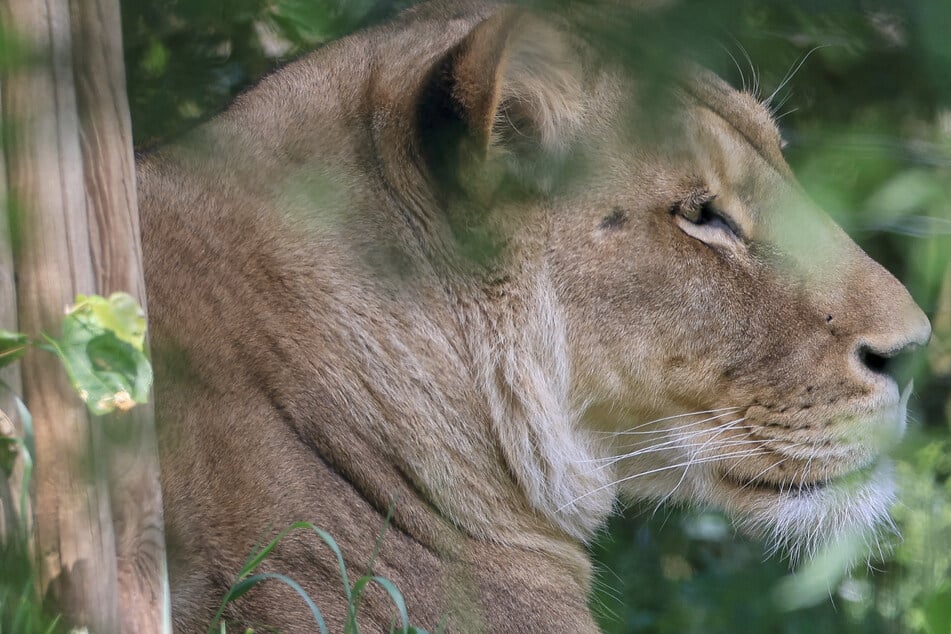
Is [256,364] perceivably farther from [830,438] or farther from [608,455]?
[830,438]

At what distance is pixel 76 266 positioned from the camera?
5.79 ft

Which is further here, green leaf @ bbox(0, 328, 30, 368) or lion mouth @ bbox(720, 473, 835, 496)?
lion mouth @ bbox(720, 473, 835, 496)

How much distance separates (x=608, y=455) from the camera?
290cm

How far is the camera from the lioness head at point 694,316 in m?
2.65

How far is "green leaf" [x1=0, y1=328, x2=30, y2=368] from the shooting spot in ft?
5.34

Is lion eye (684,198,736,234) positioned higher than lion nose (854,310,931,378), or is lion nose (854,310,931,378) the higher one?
lion eye (684,198,736,234)

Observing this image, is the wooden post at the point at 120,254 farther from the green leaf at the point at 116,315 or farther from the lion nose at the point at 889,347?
the lion nose at the point at 889,347

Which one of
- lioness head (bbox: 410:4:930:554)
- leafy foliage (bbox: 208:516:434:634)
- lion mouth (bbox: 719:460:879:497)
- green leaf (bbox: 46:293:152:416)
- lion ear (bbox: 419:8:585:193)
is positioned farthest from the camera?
lion mouth (bbox: 719:460:879:497)

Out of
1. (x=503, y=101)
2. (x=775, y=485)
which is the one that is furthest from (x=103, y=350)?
(x=775, y=485)

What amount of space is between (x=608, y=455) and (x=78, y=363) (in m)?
1.58

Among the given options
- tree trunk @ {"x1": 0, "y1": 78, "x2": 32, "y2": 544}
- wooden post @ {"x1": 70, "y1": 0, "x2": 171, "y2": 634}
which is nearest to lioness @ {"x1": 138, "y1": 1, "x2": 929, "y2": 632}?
wooden post @ {"x1": 70, "y1": 0, "x2": 171, "y2": 634}

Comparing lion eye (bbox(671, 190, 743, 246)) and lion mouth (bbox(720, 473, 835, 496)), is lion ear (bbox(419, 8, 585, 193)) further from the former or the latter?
lion mouth (bbox(720, 473, 835, 496))

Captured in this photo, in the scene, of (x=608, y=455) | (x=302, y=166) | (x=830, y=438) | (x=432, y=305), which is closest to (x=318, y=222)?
(x=302, y=166)

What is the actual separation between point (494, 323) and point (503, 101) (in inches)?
20.1
